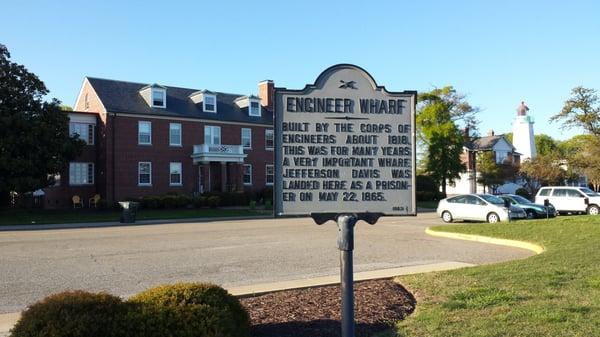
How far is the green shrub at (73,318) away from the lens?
4398mm

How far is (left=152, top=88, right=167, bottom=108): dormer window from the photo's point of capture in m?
44.2

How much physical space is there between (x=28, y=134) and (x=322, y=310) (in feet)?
97.7

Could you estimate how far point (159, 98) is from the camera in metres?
44.6

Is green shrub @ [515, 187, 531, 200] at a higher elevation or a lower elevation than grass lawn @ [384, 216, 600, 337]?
higher

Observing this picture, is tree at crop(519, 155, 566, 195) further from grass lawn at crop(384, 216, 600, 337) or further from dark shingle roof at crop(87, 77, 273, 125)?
grass lawn at crop(384, 216, 600, 337)

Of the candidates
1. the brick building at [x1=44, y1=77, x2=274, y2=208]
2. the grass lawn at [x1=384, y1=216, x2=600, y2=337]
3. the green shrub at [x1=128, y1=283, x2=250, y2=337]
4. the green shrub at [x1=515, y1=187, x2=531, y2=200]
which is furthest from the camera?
the green shrub at [x1=515, y1=187, x2=531, y2=200]

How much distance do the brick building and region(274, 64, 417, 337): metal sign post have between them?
117 ft

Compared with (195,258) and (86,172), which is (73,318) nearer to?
(195,258)

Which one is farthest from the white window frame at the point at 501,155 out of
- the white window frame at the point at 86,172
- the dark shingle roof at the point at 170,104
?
the white window frame at the point at 86,172

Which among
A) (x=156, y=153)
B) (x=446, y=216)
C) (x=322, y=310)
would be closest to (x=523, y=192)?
(x=446, y=216)

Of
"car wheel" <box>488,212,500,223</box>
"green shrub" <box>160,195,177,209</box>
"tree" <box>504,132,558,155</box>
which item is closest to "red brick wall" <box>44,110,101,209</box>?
"green shrub" <box>160,195,177,209</box>

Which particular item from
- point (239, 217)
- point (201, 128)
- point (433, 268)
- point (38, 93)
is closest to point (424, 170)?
point (201, 128)

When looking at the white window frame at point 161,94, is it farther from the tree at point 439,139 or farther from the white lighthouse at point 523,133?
the white lighthouse at point 523,133

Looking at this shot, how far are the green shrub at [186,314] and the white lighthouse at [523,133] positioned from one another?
86070 mm
